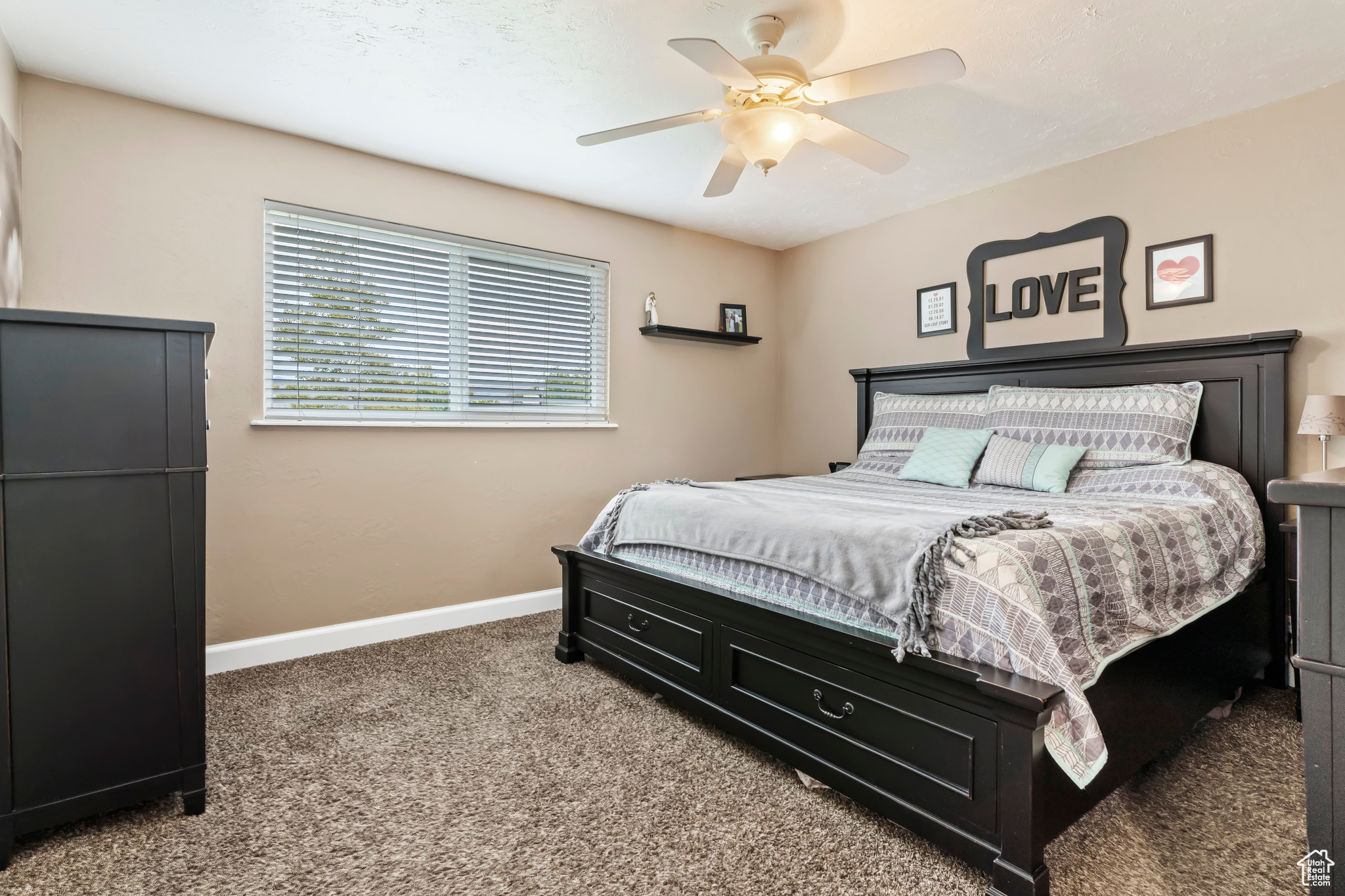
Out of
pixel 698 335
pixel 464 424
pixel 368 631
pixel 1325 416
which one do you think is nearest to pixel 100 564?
pixel 368 631

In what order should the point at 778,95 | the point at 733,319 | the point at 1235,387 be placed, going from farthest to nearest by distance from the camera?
1. the point at 733,319
2. the point at 1235,387
3. the point at 778,95

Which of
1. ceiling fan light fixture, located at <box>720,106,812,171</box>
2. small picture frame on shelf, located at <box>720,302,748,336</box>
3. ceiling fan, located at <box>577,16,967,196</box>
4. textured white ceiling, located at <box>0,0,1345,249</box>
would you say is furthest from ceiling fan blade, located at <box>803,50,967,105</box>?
small picture frame on shelf, located at <box>720,302,748,336</box>

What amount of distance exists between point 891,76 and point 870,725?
1.74 m

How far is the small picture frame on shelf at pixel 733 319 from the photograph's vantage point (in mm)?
4418

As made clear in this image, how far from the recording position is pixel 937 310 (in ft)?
12.5

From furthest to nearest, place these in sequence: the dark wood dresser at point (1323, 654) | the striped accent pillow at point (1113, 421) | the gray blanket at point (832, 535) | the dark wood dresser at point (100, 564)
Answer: the striped accent pillow at point (1113, 421) < the gray blanket at point (832, 535) < the dark wood dresser at point (100, 564) < the dark wood dresser at point (1323, 654)

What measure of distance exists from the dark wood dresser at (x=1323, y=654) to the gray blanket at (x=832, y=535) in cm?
72

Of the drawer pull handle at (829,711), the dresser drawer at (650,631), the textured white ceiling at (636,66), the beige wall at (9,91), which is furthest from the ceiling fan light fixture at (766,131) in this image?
the beige wall at (9,91)

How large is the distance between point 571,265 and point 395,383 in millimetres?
1200

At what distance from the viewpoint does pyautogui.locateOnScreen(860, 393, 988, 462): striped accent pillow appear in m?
3.32

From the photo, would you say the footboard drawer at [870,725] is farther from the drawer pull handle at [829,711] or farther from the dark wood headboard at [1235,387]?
the dark wood headboard at [1235,387]

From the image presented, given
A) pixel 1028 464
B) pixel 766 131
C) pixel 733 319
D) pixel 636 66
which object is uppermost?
pixel 636 66

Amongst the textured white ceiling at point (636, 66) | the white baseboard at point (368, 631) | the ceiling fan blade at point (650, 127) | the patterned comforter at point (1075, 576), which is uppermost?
the textured white ceiling at point (636, 66)

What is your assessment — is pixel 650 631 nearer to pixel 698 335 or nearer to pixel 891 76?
pixel 891 76
